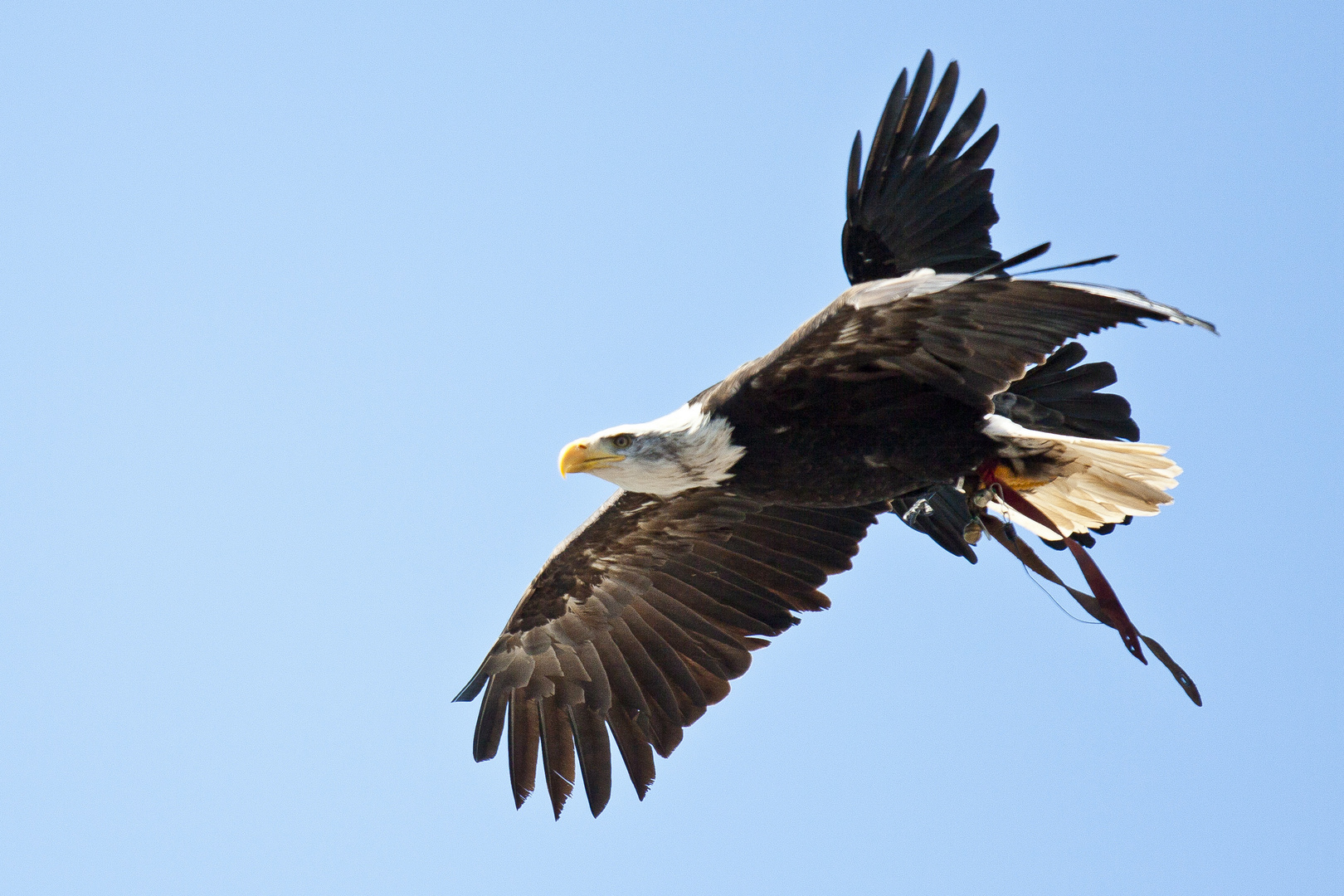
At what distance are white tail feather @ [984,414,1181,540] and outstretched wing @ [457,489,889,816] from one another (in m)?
1.05

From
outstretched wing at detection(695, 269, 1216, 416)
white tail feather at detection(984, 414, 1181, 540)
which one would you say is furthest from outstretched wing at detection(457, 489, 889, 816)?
outstretched wing at detection(695, 269, 1216, 416)

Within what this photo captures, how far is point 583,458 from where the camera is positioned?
6.74 meters

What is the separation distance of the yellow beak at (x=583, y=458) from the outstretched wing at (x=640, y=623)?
1.24 metres

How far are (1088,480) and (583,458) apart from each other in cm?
256

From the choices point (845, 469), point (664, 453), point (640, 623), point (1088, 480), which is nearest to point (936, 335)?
point (845, 469)

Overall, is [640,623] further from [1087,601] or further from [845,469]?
[1087,601]

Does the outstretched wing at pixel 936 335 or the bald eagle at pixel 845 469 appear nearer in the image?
the outstretched wing at pixel 936 335

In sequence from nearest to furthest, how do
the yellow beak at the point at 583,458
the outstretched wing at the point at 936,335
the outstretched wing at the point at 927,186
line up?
1. the outstretched wing at the point at 936,335
2. the yellow beak at the point at 583,458
3. the outstretched wing at the point at 927,186

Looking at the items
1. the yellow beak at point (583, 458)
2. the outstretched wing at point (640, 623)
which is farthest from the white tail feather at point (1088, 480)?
the yellow beak at point (583, 458)

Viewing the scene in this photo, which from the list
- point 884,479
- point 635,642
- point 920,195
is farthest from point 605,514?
point 920,195

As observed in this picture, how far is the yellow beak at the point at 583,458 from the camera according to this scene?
6688 millimetres

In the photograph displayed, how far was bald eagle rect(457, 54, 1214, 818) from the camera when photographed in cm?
612

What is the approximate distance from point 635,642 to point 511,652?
715 millimetres

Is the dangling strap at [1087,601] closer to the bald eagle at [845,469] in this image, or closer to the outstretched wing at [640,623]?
the bald eagle at [845,469]
